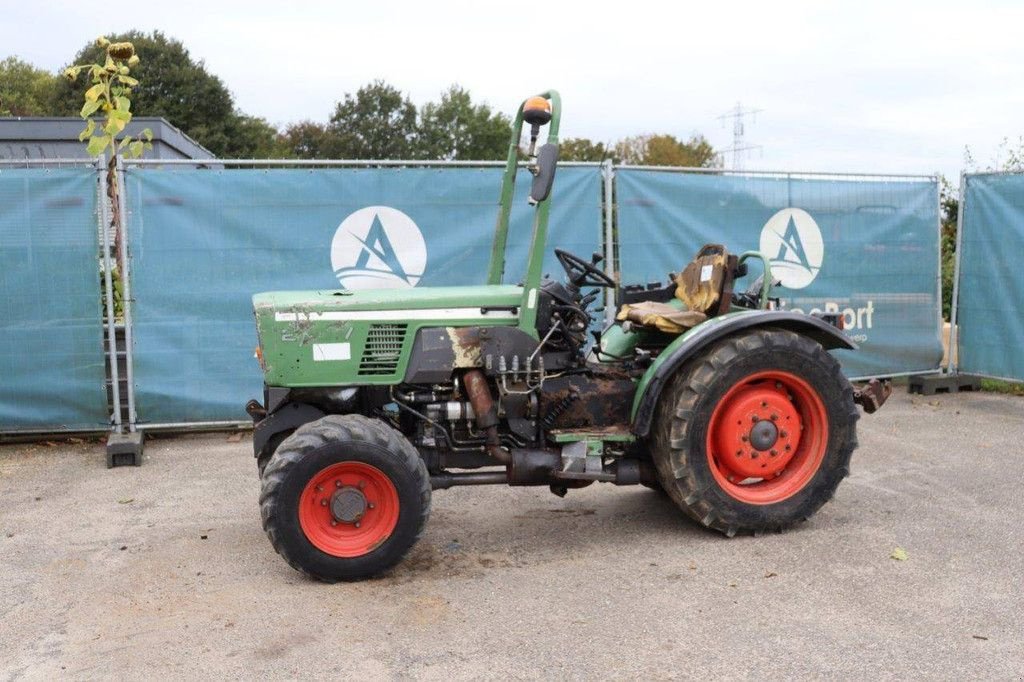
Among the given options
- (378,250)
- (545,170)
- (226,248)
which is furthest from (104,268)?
(545,170)

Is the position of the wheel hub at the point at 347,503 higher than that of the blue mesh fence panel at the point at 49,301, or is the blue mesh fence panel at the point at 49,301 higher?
the blue mesh fence panel at the point at 49,301

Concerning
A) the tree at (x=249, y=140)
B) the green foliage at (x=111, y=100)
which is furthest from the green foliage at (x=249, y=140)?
the green foliage at (x=111, y=100)

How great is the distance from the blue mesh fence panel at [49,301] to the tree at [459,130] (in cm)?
5265

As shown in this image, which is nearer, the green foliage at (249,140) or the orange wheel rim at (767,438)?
the orange wheel rim at (767,438)

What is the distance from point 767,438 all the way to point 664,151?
47.2 meters

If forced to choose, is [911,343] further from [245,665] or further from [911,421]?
[245,665]

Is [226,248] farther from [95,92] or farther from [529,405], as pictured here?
[529,405]

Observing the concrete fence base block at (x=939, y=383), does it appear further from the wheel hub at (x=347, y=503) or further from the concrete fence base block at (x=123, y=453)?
the concrete fence base block at (x=123, y=453)

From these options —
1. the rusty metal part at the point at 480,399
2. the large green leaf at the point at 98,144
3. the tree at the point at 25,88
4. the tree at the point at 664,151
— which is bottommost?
the rusty metal part at the point at 480,399

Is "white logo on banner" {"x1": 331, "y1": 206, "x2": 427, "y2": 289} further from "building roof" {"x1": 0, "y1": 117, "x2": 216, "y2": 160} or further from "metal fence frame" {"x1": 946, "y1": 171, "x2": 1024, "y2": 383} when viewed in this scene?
"building roof" {"x1": 0, "y1": 117, "x2": 216, "y2": 160}

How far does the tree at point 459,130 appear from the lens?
197ft

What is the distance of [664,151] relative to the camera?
50.7 m

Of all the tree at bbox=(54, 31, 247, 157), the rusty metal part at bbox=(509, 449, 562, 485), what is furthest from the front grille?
the tree at bbox=(54, 31, 247, 157)

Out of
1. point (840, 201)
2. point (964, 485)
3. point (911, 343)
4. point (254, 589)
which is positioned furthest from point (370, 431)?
point (911, 343)
